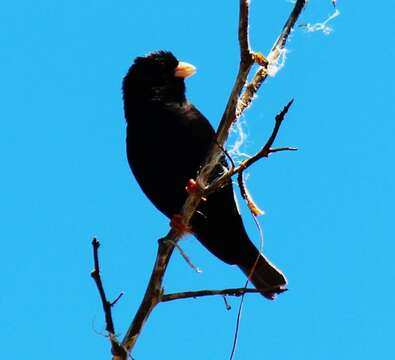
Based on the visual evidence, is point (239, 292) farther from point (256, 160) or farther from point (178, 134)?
point (178, 134)

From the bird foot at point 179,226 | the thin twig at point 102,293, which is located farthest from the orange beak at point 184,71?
the thin twig at point 102,293

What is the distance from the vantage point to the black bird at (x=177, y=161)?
5191mm

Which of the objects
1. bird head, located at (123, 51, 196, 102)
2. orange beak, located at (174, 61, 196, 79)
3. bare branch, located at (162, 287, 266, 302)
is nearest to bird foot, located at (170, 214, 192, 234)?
bare branch, located at (162, 287, 266, 302)

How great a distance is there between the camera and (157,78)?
230 inches

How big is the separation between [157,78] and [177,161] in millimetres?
914

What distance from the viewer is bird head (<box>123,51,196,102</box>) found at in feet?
18.6

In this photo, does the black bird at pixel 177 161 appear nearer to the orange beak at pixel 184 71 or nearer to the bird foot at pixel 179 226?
the orange beak at pixel 184 71

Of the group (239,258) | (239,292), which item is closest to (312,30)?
(239,292)

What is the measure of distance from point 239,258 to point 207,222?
1.50ft

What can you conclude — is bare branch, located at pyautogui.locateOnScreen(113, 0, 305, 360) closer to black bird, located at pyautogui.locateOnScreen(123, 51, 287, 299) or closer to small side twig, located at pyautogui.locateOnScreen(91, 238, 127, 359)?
small side twig, located at pyautogui.locateOnScreen(91, 238, 127, 359)

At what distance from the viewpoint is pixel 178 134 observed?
→ 5.20 m

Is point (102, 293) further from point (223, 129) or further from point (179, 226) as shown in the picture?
point (223, 129)

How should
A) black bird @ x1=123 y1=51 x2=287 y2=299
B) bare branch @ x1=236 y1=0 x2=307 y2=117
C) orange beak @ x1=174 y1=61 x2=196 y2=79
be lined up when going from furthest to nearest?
orange beak @ x1=174 y1=61 x2=196 y2=79 → black bird @ x1=123 y1=51 x2=287 y2=299 → bare branch @ x1=236 y1=0 x2=307 y2=117

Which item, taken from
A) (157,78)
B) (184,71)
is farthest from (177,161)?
(184,71)
